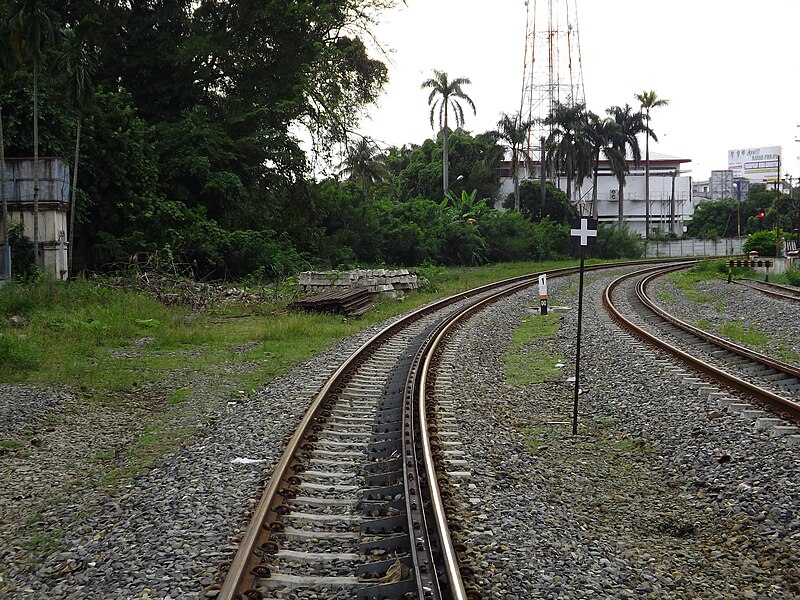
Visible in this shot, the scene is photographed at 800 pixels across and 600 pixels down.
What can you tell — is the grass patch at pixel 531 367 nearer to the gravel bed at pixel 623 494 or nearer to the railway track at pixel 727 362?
the gravel bed at pixel 623 494

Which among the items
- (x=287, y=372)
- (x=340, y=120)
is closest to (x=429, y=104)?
(x=340, y=120)

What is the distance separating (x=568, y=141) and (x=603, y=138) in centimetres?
522

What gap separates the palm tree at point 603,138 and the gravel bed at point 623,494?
56.1 metres

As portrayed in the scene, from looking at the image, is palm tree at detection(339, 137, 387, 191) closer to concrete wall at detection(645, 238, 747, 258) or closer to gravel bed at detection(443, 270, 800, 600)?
gravel bed at detection(443, 270, 800, 600)

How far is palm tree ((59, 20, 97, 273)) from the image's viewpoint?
21656 mm

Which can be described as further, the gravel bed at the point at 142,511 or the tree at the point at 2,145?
the tree at the point at 2,145

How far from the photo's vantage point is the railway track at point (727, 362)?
9.00m

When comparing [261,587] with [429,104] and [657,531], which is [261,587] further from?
[429,104]

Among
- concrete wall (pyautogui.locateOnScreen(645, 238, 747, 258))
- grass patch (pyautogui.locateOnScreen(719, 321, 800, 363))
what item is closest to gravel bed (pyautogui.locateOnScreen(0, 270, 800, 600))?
grass patch (pyautogui.locateOnScreen(719, 321, 800, 363))

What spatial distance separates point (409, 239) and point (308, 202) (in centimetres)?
812

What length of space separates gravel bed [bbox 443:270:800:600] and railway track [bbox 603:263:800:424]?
1.83 ft

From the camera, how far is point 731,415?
28.0ft

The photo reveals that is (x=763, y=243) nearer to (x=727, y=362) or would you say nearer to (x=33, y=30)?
(x=727, y=362)

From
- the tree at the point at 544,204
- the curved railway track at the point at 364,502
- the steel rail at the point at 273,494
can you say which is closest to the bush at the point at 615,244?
the tree at the point at 544,204
